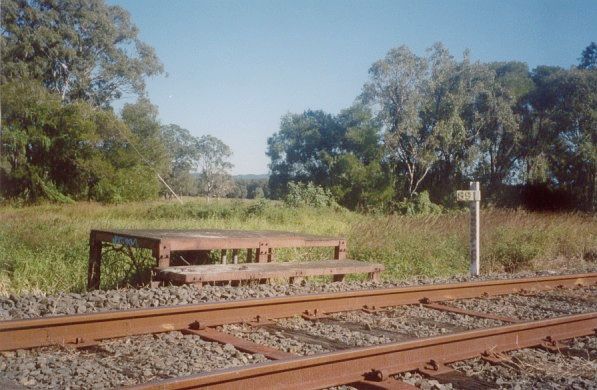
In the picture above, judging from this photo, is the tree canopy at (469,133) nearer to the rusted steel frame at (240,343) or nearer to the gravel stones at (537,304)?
the gravel stones at (537,304)

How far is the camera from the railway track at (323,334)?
12.0 feet

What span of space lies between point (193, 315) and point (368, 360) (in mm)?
1938

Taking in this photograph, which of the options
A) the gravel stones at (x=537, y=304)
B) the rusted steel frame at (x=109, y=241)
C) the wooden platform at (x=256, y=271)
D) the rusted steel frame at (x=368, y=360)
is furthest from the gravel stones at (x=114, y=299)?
the rusted steel frame at (x=368, y=360)

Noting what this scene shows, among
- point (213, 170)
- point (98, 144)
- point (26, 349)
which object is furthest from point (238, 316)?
point (213, 170)

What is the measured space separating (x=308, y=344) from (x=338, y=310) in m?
1.56

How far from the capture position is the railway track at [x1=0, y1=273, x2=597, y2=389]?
367 cm

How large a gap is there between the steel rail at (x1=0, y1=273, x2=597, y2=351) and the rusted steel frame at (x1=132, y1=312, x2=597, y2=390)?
1.77 metres

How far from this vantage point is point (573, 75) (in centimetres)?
4103

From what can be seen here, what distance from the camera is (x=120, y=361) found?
13.2 ft

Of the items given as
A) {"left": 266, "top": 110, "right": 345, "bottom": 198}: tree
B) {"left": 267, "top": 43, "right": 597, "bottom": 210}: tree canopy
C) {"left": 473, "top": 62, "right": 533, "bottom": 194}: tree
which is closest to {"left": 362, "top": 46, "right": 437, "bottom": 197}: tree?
{"left": 267, "top": 43, "right": 597, "bottom": 210}: tree canopy

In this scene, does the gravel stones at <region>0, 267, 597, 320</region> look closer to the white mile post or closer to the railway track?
the railway track

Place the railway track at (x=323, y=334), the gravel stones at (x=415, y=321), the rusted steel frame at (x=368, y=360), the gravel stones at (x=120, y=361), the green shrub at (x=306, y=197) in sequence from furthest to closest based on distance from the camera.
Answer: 1. the green shrub at (x=306, y=197)
2. the gravel stones at (x=415, y=321)
3. the railway track at (x=323, y=334)
4. the gravel stones at (x=120, y=361)
5. the rusted steel frame at (x=368, y=360)

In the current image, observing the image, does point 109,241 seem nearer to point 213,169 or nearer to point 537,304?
point 537,304

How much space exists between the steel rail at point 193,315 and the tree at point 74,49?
36.2 m
